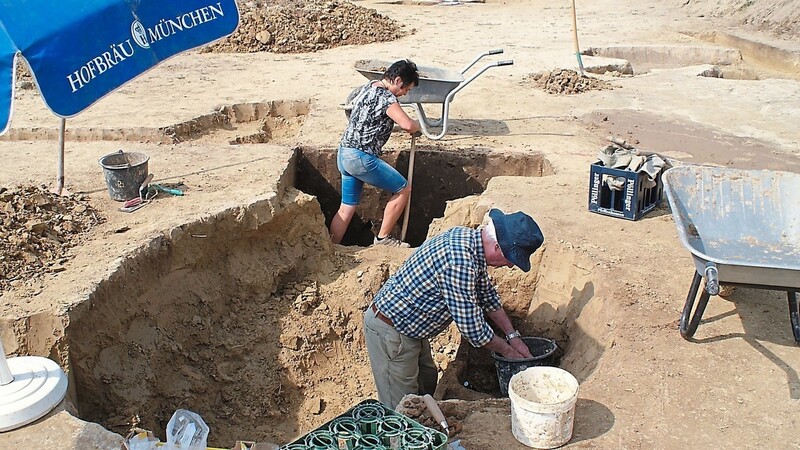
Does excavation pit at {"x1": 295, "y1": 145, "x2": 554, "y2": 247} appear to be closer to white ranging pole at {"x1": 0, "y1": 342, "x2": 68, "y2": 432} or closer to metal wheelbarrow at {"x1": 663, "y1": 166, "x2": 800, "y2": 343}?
metal wheelbarrow at {"x1": 663, "y1": 166, "x2": 800, "y2": 343}

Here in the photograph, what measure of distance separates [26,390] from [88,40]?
1957 millimetres

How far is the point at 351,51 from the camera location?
13586 mm

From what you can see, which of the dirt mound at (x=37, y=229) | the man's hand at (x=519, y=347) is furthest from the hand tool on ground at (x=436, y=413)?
the dirt mound at (x=37, y=229)

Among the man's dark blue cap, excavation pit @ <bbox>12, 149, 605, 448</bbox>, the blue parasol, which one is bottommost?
excavation pit @ <bbox>12, 149, 605, 448</bbox>

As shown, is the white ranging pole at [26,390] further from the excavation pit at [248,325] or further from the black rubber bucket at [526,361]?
the black rubber bucket at [526,361]

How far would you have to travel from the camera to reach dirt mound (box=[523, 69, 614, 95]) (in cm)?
1061

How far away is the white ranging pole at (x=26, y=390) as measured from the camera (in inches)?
140

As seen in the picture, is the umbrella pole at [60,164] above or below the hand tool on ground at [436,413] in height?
above

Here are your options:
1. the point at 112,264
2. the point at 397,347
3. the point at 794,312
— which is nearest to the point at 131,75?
the point at 112,264

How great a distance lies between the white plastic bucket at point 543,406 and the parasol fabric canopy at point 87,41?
271 centimetres

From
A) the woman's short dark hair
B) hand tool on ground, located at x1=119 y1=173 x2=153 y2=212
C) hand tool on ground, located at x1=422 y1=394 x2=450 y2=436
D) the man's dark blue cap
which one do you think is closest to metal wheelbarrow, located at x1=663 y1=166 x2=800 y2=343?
the man's dark blue cap

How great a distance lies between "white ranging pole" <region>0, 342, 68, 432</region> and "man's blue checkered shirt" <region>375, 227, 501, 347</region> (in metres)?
1.93

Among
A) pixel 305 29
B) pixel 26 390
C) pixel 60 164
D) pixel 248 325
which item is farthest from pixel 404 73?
pixel 305 29

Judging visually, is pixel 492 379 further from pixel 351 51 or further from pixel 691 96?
pixel 351 51
